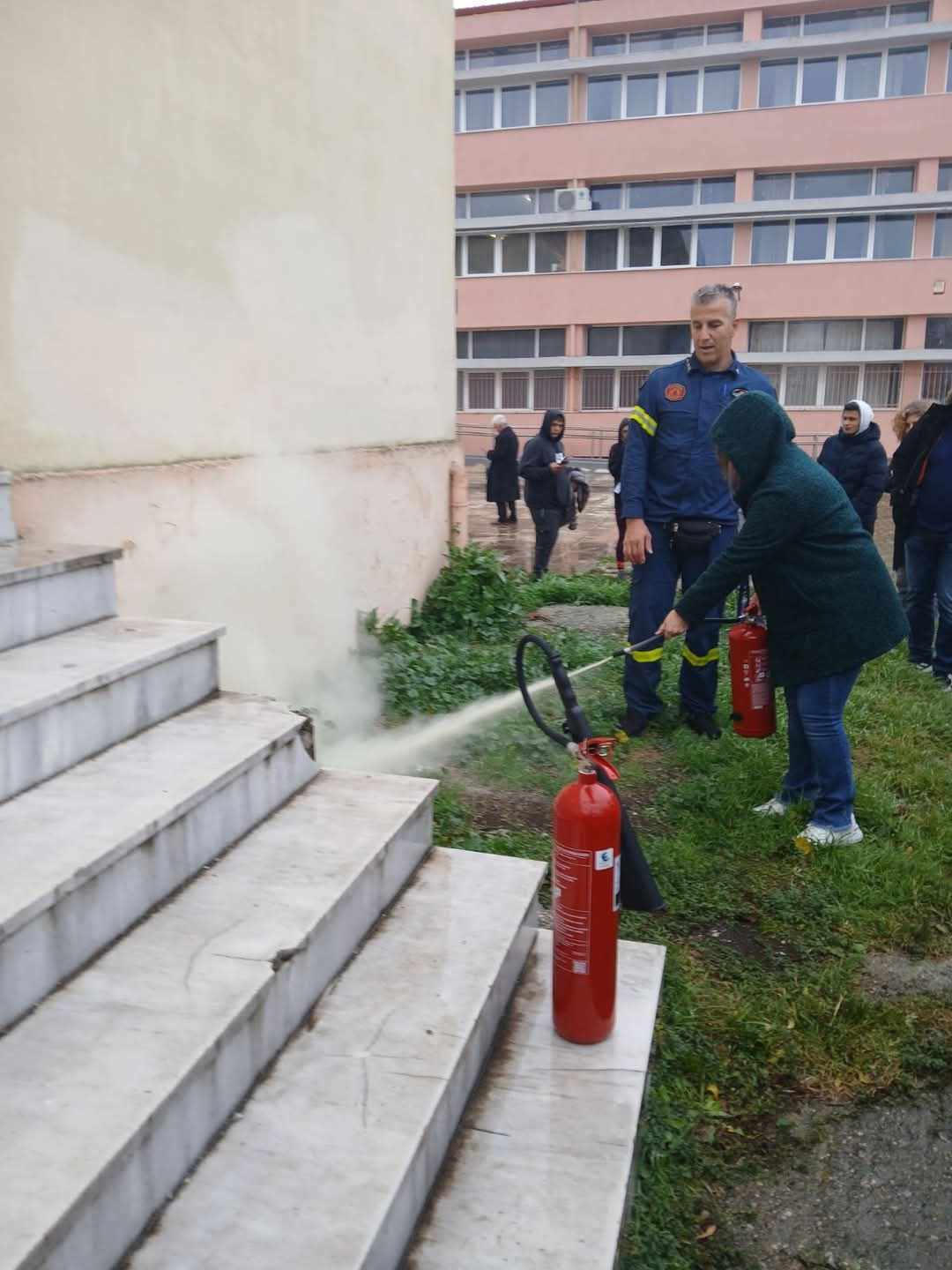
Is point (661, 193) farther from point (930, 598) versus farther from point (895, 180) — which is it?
point (930, 598)

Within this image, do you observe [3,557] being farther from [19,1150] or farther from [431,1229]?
[431,1229]

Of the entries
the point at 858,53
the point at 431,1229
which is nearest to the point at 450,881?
the point at 431,1229

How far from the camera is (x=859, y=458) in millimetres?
8711

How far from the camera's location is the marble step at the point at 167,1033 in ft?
5.40

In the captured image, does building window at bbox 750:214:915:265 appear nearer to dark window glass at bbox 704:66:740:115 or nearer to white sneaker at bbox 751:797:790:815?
dark window glass at bbox 704:66:740:115

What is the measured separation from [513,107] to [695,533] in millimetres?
31909

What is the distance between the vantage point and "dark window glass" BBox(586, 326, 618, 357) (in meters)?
31.8

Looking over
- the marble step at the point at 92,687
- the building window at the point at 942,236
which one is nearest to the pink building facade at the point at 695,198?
the building window at the point at 942,236

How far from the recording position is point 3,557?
3.27 metres

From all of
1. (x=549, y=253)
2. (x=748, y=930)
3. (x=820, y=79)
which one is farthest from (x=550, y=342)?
(x=748, y=930)

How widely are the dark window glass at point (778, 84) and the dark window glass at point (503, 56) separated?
7416 mm

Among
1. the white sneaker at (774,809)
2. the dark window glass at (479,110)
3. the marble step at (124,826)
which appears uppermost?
the dark window glass at (479,110)

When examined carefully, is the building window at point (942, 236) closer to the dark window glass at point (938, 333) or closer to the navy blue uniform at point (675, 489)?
the dark window glass at point (938, 333)

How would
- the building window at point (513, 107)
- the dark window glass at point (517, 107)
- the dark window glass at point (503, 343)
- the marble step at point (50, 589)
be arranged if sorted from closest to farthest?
the marble step at point (50, 589)
the building window at point (513, 107)
the dark window glass at point (517, 107)
the dark window glass at point (503, 343)
